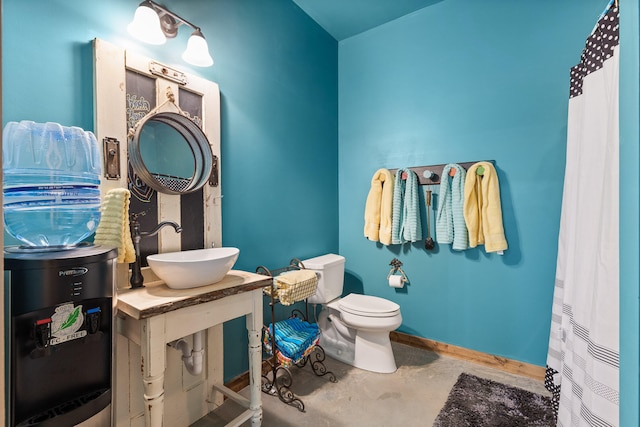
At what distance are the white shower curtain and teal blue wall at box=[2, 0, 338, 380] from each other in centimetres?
172

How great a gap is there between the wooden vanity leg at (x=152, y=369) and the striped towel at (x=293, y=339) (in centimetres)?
80

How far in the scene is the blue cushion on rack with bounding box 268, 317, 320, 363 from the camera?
187cm

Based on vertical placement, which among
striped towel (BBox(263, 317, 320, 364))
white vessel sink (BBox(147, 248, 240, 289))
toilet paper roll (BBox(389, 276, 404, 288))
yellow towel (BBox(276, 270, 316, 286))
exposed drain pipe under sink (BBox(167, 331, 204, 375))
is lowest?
striped towel (BBox(263, 317, 320, 364))

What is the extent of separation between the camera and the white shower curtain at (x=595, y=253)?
3.21 ft

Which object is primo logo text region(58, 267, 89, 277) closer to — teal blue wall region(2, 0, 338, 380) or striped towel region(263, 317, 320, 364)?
teal blue wall region(2, 0, 338, 380)

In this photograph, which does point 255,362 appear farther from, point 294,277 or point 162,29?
point 162,29

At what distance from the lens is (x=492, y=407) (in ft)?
5.86

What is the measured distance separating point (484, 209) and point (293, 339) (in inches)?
63.3

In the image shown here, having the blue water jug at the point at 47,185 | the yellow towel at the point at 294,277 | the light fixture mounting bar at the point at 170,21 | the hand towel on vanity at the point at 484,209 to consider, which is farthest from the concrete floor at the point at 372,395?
the light fixture mounting bar at the point at 170,21

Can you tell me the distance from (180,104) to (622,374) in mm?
Answer: 1940

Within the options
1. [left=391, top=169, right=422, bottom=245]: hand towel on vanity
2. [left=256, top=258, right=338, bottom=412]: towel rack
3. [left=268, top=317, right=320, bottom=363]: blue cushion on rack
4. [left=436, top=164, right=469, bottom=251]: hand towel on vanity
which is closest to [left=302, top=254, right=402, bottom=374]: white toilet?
[left=256, top=258, right=338, bottom=412]: towel rack

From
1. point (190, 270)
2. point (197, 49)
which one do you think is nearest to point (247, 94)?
point (197, 49)

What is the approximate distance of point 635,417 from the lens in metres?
0.53

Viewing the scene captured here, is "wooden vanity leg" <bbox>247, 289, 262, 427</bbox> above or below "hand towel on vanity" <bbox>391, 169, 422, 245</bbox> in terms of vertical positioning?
below
